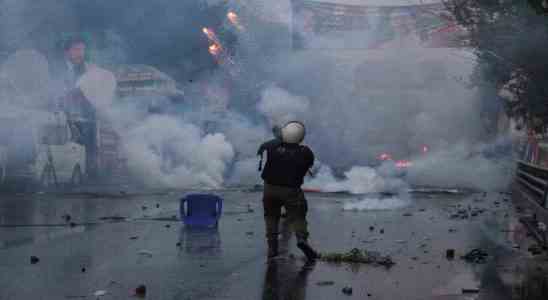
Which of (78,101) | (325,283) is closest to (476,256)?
(325,283)

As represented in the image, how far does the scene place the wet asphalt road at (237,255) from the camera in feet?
23.0

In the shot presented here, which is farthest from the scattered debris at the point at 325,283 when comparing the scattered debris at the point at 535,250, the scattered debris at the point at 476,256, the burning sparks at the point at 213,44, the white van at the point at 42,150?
the burning sparks at the point at 213,44

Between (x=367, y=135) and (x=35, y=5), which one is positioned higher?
(x=35, y=5)

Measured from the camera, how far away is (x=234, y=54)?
42.6m

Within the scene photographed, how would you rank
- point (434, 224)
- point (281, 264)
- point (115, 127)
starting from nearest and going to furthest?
1. point (281, 264)
2. point (434, 224)
3. point (115, 127)

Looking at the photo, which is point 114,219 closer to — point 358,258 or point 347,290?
point 358,258

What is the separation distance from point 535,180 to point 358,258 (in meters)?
9.89

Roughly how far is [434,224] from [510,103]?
12.0 meters

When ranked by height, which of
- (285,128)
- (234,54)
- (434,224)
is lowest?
(434,224)

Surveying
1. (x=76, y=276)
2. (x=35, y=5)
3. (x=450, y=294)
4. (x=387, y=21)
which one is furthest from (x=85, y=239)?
(x=387, y=21)

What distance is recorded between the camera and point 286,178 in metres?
8.99

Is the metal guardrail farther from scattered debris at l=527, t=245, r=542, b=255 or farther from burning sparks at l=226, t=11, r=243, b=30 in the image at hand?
burning sparks at l=226, t=11, r=243, b=30

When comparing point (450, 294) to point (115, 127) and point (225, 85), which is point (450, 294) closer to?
point (115, 127)

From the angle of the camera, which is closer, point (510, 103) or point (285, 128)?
point (285, 128)
